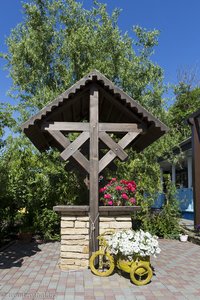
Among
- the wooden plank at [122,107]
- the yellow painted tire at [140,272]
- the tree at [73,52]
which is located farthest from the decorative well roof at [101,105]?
the tree at [73,52]

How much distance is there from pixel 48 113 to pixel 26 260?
323 cm

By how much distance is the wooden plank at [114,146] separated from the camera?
6363 millimetres

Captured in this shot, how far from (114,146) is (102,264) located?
7.26 feet

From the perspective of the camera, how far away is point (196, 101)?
32125mm

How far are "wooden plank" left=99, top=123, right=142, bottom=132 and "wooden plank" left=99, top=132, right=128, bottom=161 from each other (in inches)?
5.3

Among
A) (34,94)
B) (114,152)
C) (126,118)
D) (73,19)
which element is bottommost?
(114,152)

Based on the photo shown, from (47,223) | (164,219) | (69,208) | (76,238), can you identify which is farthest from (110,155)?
(164,219)

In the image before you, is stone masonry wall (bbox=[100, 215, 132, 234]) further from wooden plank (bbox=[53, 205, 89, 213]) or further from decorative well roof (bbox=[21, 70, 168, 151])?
decorative well roof (bbox=[21, 70, 168, 151])

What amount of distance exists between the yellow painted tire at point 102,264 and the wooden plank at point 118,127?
234cm

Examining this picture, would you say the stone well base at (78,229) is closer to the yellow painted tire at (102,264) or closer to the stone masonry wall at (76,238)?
the stone masonry wall at (76,238)

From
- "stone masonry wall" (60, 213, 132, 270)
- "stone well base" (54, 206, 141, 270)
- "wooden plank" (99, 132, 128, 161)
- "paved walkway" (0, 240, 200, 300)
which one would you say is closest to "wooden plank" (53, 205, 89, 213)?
"stone well base" (54, 206, 141, 270)

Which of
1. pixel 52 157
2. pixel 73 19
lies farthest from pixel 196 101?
pixel 52 157

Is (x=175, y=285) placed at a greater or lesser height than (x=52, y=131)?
lesser

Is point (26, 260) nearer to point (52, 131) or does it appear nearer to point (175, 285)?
point (52, 131)
